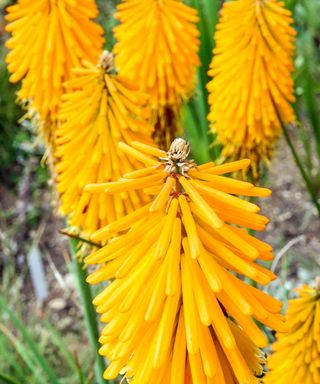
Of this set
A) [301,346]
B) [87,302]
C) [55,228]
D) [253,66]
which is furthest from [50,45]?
[55,228]

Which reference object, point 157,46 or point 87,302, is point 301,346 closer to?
point 87,302

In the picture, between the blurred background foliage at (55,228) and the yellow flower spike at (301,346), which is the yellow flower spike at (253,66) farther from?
the blurred background foliage at (55,228)

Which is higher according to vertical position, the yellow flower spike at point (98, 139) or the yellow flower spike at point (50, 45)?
the yellow flower spike at point (50, 45)

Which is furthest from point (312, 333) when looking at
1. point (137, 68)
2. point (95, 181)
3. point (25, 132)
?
point (25, 132)

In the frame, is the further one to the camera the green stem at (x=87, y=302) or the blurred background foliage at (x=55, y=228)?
the blurred background foliage at (x=55, y=228)

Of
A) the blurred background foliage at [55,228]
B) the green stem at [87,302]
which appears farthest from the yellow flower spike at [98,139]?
the blurred background foliage at [55,228]

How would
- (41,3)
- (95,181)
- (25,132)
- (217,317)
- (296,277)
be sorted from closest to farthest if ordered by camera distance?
(217,317) < (95,181) < (41,3) < (296,277) < (25,132)

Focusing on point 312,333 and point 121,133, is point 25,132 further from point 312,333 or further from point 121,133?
point 312,333
